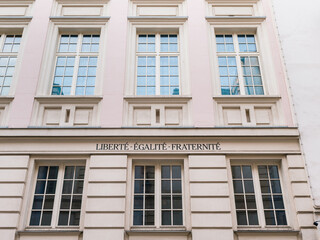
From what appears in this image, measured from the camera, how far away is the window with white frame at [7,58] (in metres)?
11.0

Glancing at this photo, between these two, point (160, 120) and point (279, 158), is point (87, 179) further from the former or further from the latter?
point (279, 158)

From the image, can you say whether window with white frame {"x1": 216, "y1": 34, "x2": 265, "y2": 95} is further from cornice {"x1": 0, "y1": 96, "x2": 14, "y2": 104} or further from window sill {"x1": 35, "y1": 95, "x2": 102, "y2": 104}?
cornice {"x1": 0, "y1": 96, "x2": 14, "y2": 104}

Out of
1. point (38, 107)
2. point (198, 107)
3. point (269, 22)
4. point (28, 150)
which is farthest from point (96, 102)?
point (269, 22)

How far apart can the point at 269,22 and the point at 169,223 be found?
26.0ft

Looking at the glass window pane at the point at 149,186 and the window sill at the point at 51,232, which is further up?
the glass window pane at the point at 149,186

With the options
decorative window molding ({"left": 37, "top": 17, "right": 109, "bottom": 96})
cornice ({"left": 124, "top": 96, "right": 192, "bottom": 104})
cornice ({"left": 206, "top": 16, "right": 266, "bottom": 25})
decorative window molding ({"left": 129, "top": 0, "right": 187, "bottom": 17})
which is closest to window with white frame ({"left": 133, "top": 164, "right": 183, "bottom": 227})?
cornice ({"left": 124, "top": 96, "right": 192, "bottom": 104})

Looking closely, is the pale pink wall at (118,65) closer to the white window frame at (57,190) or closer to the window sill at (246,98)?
the window sill at (246,98)

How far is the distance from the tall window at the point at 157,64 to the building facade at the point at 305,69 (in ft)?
12.3

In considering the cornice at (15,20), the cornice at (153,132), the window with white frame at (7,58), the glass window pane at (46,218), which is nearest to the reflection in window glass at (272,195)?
the cornice at (153,132)

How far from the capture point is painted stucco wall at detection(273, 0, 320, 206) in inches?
367

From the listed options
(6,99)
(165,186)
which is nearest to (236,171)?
(165,186)

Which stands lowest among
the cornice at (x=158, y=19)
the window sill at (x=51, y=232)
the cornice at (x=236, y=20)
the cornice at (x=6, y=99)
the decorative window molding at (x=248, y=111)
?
the window sill at (x=51, y=232)

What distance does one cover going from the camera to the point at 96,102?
405 inches

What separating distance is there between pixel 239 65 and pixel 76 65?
5.72 m
